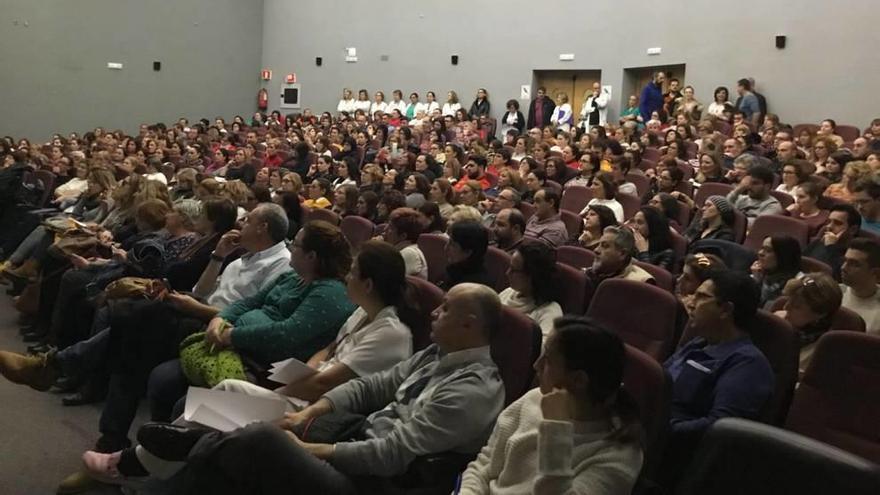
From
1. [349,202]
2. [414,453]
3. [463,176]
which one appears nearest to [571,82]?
[463,176]

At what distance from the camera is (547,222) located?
4.63 metres

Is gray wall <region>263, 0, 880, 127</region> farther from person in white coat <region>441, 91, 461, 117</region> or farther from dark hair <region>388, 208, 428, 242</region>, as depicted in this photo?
dark hair <region>388, 208, 428, 242</region>

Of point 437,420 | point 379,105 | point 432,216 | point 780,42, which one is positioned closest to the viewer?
point 437,420

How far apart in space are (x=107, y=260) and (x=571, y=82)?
8616 mm

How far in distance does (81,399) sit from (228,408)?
1.55m

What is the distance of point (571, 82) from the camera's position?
11422 millimetres

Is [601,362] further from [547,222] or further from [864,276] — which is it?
[547,222]

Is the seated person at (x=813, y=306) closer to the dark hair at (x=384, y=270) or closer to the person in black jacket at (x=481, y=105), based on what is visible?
the dark hair at (x=384, y=270)

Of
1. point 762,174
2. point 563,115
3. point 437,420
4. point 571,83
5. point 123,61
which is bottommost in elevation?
point 437,420

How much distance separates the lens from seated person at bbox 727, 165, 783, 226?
480 cm

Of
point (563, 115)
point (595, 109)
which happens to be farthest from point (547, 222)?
point (563, 115)

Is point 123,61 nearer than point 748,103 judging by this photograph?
No

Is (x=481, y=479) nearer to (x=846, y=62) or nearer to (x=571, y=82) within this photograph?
(x=846, y=62)

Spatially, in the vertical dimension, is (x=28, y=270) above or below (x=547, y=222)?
below
